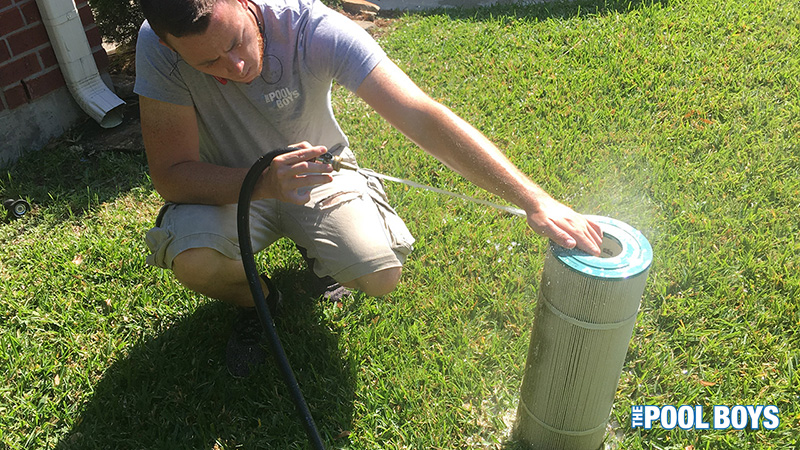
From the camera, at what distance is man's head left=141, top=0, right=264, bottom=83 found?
194cm

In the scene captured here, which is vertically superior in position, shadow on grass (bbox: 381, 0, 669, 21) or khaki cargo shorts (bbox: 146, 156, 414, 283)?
khaki cargo shorts (bbox: 146, 156, 414, 283)

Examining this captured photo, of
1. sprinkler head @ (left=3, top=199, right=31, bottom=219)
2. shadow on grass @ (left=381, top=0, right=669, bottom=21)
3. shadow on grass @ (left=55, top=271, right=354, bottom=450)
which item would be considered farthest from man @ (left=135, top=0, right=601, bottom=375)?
shadow on grass @ (left=381, top=0, right=669, bottom=21)

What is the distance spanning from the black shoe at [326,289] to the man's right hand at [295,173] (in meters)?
0.79

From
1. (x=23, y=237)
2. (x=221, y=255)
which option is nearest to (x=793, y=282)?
(x=221, y=255)

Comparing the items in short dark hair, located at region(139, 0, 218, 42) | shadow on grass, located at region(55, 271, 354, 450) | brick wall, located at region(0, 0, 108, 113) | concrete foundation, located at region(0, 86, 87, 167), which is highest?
short dark hair, located at region(139, 0, 218, 42)

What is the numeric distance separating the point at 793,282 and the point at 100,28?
4.36 m

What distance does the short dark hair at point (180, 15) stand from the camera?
6.33 ft

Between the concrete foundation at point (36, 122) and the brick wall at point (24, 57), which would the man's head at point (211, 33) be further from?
the concrete foundation at point (36, 122)

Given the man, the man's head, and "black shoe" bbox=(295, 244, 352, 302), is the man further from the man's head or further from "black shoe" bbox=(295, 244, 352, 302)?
"black shoe" bbox=(295, 244, 352, 302)

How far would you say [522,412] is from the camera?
2.21 metres

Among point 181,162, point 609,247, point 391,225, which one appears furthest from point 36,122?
point 609,247

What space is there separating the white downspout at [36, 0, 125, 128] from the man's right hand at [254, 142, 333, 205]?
2424 millimetres

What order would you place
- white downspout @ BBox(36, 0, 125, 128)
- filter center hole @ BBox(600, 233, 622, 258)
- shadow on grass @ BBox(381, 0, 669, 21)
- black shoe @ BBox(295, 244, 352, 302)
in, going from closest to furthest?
1. filter center hole @ BBox(600, 233, 622, 258)
2. black shoe @ BBox(295, 244, 352, 302)
3. white downspout @ BBox(36, 0, 125, 128)
4. shadow on grass @ BBox(381, 0, 669, 21)

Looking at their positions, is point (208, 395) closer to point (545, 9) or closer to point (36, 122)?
point (36, 122)
